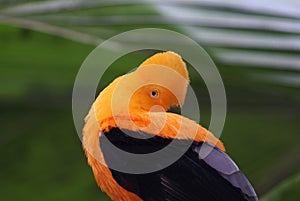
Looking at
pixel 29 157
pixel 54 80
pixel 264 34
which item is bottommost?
pixel 29 157

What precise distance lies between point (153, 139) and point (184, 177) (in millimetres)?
62

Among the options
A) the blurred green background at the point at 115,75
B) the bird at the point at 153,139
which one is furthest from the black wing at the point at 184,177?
the blurred green background at the point at 115,75

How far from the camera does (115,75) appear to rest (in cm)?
132

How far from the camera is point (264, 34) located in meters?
1.33

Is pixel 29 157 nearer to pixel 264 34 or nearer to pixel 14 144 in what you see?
pixel 14 144

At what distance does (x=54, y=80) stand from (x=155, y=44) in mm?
168

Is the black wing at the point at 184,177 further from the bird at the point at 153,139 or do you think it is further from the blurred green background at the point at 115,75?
the blurred green background at the point at 115,75

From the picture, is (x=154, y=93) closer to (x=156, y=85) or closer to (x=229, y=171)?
(x=156, y=85)

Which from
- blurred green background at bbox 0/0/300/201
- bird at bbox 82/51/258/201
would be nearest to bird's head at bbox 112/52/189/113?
bird at bbox 82/51/258/201

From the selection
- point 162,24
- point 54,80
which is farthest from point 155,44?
point 54,80

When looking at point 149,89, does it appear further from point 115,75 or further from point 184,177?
point 115,75

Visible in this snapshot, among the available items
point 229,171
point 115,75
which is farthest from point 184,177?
point 115,75

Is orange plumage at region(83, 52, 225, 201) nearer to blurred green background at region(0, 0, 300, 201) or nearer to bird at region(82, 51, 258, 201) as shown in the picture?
bird at region(82, 51, 258, 201)

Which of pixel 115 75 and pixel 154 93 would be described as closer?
pixel 154 93
